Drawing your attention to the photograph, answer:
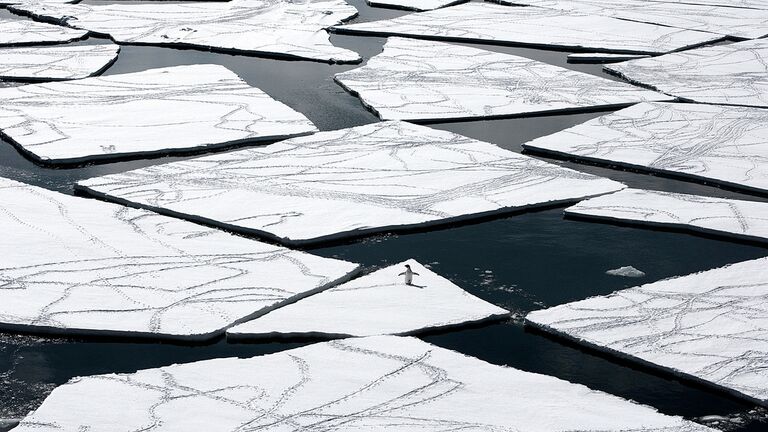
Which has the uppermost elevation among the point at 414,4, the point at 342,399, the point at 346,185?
the point at 414,4

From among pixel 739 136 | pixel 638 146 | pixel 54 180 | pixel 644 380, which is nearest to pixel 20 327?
pixel 54 180

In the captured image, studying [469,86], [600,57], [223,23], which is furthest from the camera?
[223,23]

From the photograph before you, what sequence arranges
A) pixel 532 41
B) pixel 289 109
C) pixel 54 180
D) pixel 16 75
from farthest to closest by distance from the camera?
pixel 532 41 < pixel 16 75 < pixel 289 109 < pixel 54 180

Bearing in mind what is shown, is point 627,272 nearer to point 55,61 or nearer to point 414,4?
point 55,61

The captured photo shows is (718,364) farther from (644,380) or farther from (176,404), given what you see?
(176,404)

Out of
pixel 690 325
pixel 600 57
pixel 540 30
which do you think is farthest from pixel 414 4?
pixel 690 325

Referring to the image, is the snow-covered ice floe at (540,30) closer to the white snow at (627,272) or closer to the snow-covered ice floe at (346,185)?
the snow-covered ice floe at (346,185)
